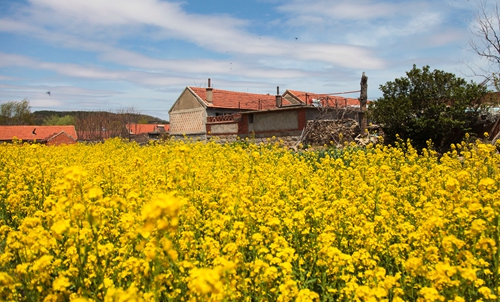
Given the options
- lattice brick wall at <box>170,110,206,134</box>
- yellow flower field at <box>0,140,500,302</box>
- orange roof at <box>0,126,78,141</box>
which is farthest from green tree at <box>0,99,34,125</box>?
yellow flower field at <box>0,140,500,302</box>

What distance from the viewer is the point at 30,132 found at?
57406mm

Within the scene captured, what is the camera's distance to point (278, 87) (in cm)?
3372

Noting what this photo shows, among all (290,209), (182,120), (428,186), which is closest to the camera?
(290,209)

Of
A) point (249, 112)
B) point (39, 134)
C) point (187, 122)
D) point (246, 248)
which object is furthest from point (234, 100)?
point (39, 134)

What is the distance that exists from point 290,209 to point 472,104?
15044mm

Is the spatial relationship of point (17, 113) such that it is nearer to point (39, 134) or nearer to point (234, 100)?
point (39, 134)

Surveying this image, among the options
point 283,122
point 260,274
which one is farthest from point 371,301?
point 283,122

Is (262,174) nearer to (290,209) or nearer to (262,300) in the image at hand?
(290,209)

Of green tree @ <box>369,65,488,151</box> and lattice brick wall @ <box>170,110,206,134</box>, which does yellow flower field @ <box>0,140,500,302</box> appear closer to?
green tree @ <box>369,65,488,151</box>

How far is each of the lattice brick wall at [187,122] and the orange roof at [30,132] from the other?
27.2 m

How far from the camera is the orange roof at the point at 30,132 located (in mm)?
54375

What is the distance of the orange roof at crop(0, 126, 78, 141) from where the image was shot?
5438 cm

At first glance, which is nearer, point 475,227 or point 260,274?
point 260,274

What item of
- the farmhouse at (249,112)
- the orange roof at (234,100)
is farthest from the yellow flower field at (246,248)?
the orange roof at (234,100)
